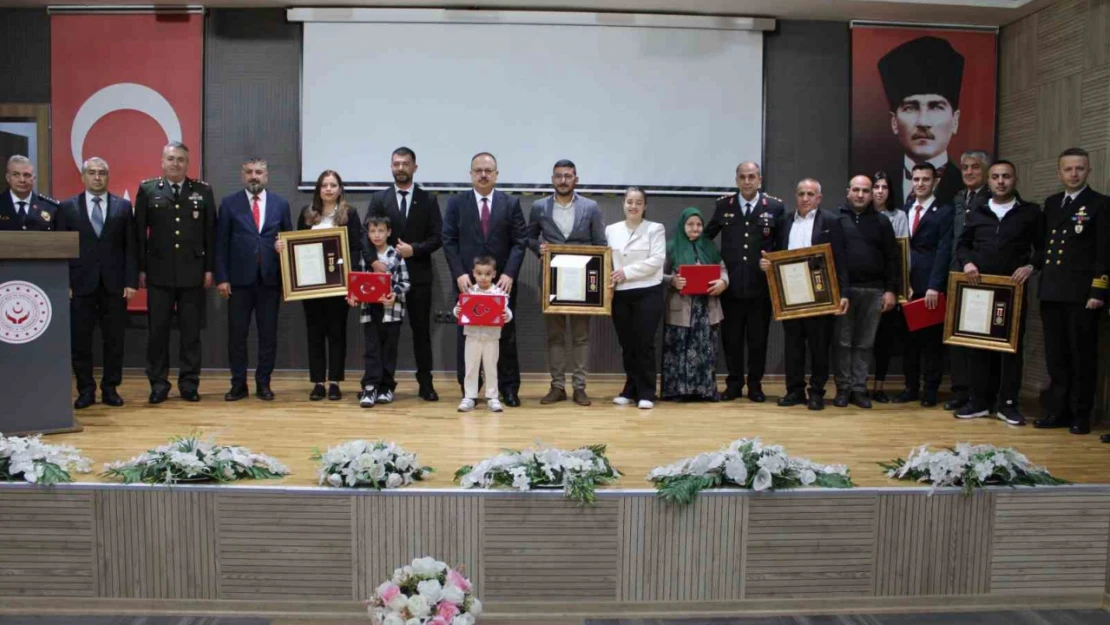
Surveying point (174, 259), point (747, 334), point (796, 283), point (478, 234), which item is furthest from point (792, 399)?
point (174, 259)

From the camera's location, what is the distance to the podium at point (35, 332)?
423cm

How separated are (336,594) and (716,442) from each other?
1.99 m

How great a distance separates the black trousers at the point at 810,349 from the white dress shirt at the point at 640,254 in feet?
2.99

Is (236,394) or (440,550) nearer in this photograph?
(440,550)

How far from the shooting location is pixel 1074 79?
581 centimetres

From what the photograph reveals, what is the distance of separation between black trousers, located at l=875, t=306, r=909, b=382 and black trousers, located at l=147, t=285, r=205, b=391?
14.1ft

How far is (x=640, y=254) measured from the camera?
5.44m

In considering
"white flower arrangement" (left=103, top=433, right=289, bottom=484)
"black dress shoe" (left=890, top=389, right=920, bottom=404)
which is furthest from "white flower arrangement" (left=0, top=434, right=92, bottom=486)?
"black dress shoe" (left=890, top=389, right=920, bottom=404)

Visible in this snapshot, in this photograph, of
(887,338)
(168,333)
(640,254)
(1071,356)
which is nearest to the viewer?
(1071,356)

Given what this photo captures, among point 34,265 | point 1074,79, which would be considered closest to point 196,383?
point 34,265

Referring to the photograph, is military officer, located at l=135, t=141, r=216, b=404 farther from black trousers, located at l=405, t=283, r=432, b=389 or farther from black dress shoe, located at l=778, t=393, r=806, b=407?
black dress shoe, located at l=778, t=393, r=806, b=407

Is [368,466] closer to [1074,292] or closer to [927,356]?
[1074,292]

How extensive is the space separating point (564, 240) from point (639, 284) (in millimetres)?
525

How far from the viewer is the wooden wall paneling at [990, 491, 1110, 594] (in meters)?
3.34
